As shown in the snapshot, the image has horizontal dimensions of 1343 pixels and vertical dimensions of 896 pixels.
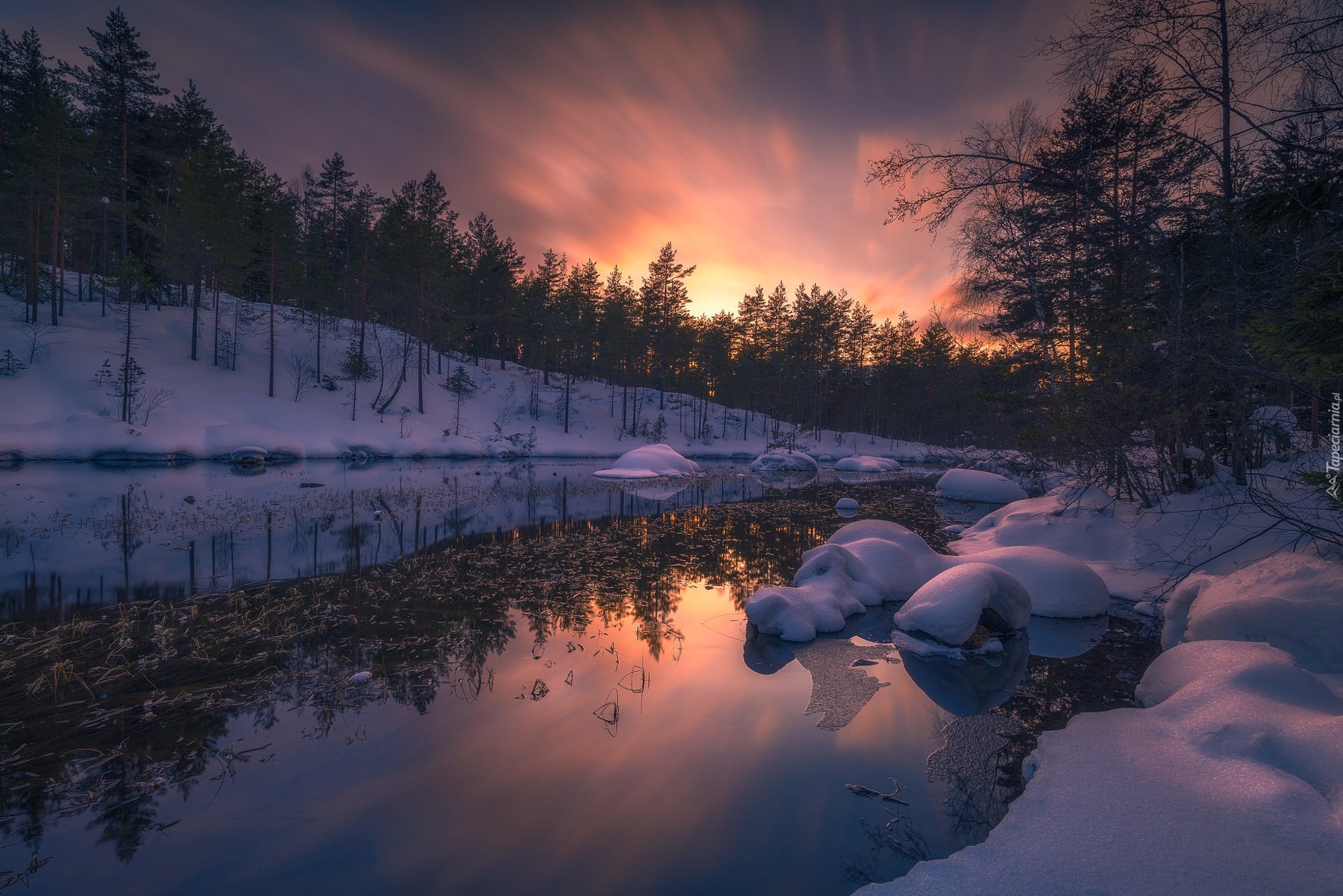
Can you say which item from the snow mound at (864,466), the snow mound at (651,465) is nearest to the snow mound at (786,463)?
the snow mound at (864,466)

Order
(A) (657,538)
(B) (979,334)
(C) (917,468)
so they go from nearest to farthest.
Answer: (A) (657,538)
(B) (979,334)
(C) (917,468)

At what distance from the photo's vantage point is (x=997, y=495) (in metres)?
22.4

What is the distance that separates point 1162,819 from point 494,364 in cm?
5754

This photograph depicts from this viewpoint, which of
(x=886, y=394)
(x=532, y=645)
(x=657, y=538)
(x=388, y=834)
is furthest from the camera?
(x=886, y=394)

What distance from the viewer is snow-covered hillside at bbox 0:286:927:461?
2380cm

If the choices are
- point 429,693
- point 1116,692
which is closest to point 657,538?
point 429,693

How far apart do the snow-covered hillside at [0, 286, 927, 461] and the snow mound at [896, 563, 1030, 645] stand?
102 feet

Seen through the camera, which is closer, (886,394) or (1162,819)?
(1162,819)

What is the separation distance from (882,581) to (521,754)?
6.98 meters

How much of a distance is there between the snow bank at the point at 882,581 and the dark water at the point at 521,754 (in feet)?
1.32

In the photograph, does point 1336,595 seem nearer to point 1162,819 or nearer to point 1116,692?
point 1116,692

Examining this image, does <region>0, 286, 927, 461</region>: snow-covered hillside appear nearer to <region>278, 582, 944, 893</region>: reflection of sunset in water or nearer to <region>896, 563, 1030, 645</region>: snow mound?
<region>278, 582, 944, 893</region>: reflection of sunset in water

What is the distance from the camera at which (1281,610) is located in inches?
200

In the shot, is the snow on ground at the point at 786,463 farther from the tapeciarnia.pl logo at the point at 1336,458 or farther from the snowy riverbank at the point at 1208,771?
the snowy riverbank at the point at 1208,771
